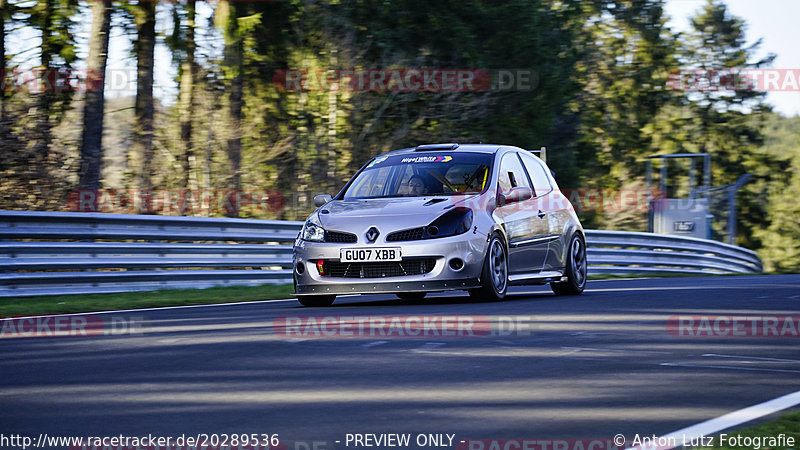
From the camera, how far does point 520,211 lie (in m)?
12.3

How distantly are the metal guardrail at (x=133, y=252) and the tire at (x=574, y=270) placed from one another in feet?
13.7

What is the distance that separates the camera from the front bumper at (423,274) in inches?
424

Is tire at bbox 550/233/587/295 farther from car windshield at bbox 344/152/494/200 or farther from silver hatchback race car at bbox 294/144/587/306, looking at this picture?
car windshield at bbox 344/152/494/200

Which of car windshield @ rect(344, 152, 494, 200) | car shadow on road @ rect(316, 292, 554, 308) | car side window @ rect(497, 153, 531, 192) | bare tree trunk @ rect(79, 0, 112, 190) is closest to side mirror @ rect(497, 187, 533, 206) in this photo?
car side window @ rect(497, 153, 531, 192)

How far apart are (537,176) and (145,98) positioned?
1274 centimetres

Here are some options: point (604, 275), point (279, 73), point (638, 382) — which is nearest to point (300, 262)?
point (638, 382)

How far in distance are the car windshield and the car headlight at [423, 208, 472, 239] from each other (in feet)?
2.02

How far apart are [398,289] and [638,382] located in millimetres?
4864

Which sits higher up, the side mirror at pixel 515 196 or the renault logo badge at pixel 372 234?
the side mirror at pixel 515 196

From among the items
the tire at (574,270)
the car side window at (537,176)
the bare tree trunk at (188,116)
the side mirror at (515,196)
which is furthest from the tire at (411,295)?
the bare tree trunk at (188,116)

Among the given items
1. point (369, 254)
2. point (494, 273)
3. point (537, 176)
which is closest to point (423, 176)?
point (494, 273)

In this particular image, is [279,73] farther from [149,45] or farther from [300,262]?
[300,262]

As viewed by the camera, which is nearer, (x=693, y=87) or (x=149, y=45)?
(x=149, y=45)

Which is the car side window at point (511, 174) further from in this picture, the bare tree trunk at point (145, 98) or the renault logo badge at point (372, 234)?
the bare tree trunk at point (145, 98)
